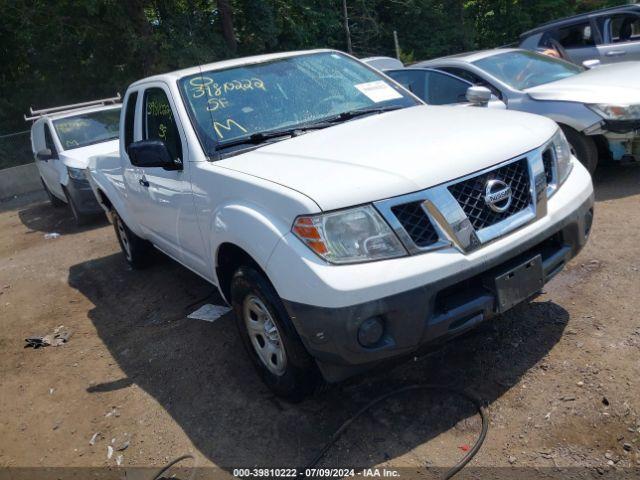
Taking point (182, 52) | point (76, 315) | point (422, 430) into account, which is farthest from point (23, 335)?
point (182, 52)

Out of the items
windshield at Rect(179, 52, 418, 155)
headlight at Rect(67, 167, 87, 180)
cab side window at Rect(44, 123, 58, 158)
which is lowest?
headlight at Rect(67, 167, 87, 180)

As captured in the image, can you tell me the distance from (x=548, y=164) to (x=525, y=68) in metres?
4.29

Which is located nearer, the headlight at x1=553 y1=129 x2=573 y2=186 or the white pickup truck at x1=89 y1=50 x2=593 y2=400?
the white pickup truck at x1=89 y1=50 x2=593 y2=400

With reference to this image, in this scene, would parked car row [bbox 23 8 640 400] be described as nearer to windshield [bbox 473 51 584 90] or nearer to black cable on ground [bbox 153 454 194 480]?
black cable on ground [bbox 153 454 194 480]

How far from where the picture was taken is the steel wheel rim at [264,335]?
3129 millimetres

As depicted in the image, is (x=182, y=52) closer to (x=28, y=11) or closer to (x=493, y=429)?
(x=28, y=11)

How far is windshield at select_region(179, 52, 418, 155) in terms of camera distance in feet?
12.2

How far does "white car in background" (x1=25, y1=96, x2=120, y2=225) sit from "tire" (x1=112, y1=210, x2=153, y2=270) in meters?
2.78

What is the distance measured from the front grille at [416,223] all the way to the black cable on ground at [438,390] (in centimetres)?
92

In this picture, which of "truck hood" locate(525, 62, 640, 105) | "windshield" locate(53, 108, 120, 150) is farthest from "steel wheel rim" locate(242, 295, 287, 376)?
"windshield" locate(53, 108, 120, 150)

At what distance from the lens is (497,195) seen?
283cm

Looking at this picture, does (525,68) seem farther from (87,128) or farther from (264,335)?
(87,128)

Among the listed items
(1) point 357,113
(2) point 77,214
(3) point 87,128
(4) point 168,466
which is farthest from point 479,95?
(3) point 87,128

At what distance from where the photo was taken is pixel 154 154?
366 cm
